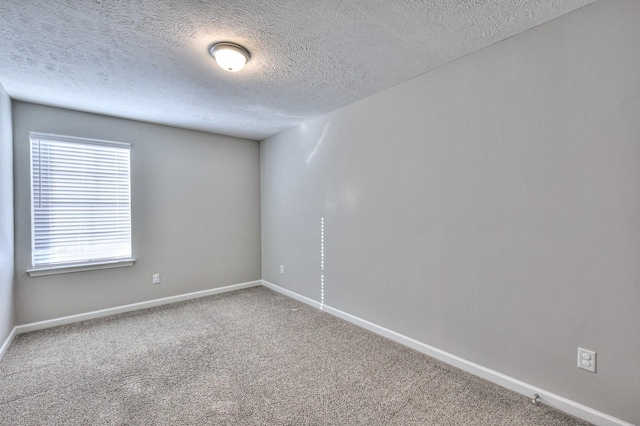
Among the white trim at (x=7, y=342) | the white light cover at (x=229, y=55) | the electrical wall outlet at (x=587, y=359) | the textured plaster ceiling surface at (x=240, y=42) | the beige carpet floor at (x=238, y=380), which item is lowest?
the beige carpet floor at (x=238, y=380)

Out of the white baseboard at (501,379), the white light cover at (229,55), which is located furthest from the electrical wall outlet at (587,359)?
the white light cover at (229,55)

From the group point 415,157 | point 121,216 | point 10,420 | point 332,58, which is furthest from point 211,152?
point 10,420

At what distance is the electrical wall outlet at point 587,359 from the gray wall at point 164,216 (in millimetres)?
4045

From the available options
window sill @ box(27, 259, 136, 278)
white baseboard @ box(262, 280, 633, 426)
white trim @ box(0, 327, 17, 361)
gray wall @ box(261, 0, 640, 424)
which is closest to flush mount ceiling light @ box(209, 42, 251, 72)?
gray wall @ box(261, 0, 640, 424)

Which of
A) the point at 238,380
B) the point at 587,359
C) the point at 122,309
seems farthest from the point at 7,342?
the point at 587,359

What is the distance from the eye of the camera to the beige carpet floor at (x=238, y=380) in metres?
1.81

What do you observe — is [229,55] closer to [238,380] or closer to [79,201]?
[238,380]

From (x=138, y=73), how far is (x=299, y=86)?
53.7 inches

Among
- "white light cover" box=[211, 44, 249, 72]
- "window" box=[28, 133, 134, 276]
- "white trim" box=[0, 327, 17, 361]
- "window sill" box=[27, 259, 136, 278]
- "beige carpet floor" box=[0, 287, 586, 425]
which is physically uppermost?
"white light cover" box=[211, 44, 249, 72]

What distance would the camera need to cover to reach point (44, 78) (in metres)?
2.51

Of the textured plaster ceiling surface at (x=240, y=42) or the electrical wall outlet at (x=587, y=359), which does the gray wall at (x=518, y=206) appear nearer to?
the electrical wall outlet at (x=587, y=359)

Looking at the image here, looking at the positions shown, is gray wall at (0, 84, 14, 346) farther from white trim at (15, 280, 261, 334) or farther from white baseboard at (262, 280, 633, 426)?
white baseboard at (262, 280, 633, 426)

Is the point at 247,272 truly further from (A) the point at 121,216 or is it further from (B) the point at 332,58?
(B) the point at 332,58

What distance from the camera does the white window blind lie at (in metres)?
3.16
